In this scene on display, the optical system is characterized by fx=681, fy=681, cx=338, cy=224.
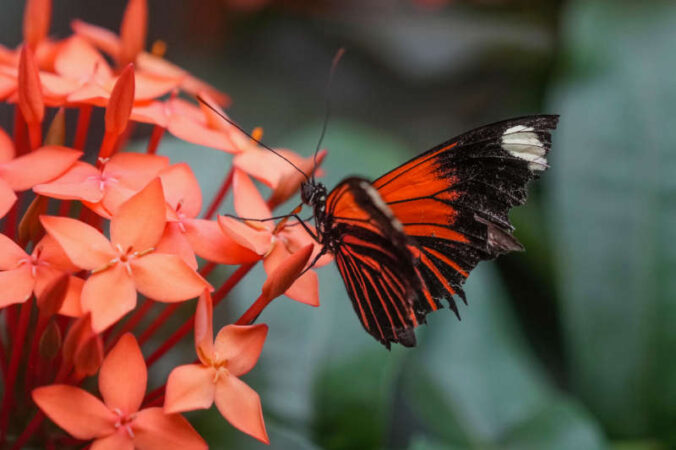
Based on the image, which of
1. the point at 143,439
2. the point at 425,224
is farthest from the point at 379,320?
the point at 143,439

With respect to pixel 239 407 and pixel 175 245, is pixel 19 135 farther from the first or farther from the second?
pixel 239 407

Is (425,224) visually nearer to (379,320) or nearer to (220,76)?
(379,320)

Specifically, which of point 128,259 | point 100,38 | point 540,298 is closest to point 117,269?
point 128,259

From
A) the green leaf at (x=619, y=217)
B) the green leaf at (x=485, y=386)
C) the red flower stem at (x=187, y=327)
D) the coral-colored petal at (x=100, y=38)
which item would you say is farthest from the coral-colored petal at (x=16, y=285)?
the green leaf at (x=619, y=217)

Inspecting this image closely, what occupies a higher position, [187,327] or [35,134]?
[35,134]

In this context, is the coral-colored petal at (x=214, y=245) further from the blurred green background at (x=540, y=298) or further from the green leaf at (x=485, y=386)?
the green leaf at (x=485, y=386)

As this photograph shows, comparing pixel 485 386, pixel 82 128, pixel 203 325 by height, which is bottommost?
pixel 485 386

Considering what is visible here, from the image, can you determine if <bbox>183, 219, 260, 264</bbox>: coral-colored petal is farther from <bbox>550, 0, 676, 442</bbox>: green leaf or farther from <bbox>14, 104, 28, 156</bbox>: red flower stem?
<bbox>550, 0, 676, 442</bbox>: green leaf
